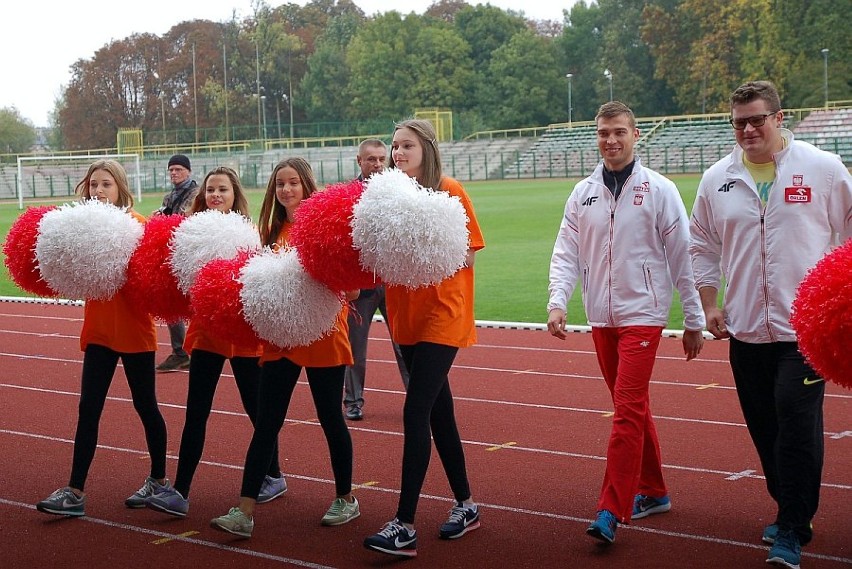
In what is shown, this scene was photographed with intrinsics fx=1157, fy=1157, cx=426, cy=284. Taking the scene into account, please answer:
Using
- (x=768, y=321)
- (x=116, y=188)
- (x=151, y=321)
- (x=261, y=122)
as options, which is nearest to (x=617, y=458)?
(x=768, y=321)

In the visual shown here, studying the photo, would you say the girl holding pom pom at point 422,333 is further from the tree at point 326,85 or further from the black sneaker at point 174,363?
the tree at point 326,85

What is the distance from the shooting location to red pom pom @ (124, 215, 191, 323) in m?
5.08

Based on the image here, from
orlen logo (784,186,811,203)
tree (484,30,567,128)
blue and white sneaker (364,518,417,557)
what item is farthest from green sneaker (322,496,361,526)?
tree (484,30,567,128)

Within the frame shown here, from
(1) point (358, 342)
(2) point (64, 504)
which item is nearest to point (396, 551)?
(2) point (64, 504)

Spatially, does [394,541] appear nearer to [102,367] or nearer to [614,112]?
[102,367]

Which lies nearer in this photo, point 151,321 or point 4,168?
point 151,321

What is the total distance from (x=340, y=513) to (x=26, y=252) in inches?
75.1

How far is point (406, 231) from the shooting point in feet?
14.1

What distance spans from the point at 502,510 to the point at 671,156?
48.1 meters

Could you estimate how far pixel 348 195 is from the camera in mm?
4477

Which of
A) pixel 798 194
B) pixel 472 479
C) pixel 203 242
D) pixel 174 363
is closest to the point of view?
pixel 798 194

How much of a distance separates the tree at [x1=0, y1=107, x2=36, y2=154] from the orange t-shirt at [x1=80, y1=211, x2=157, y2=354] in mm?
84320

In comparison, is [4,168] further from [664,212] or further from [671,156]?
[664,212]

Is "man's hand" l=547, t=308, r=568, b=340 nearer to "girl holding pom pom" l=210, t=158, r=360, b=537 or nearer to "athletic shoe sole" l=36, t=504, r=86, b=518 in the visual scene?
"girl holding pom pom" l=210, t=158, r=360, b=537
